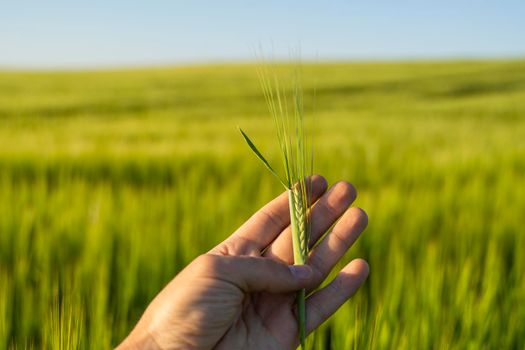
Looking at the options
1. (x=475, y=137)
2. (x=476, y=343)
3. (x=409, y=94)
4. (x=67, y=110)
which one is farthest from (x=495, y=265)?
(x=409, y=94)

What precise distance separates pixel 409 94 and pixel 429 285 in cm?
1119

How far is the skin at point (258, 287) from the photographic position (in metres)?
1.07

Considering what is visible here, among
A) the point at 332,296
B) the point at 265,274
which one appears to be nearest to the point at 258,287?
the point at 265,274

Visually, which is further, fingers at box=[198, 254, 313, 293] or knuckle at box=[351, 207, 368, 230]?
knuckle at box=[351, 207, 368, 230]

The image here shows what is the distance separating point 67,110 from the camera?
9.45m

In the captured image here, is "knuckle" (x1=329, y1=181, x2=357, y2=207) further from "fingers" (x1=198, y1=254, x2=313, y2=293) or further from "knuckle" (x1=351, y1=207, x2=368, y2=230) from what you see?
"fingers" (x1=198, y1=254, x2=313, y2=293)

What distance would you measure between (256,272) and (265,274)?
0.6 inches

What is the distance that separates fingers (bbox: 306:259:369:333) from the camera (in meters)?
1.18

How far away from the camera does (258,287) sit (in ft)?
3.60

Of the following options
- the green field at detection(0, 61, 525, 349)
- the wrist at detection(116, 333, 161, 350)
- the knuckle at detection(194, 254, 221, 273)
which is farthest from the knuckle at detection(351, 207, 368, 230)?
the wrist at detection(116, 333, 161, 350)

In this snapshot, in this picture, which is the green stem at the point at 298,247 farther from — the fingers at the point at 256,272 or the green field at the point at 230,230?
the green field at the point at 230,230

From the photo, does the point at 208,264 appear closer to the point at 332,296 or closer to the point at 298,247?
the point at 298,247

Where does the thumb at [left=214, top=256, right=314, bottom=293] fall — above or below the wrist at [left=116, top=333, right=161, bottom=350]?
above

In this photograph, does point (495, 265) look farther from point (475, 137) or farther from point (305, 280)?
point (475, 137)
